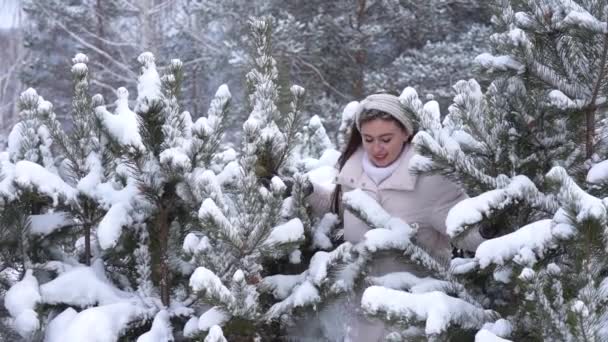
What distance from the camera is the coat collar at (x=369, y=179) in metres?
2.52

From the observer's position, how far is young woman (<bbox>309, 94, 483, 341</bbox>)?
2.49 m

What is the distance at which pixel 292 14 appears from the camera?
1501cm

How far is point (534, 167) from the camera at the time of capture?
78.7 inches

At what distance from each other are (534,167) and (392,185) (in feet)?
2.10

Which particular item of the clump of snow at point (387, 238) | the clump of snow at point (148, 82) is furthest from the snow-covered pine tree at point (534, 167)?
the clump of snow at point (148, 82)

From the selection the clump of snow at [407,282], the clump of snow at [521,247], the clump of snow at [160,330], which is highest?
the clump of snow at [521,247]

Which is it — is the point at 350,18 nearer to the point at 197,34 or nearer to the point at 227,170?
the point at 197,34

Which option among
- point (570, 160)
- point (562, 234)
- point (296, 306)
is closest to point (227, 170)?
point (296, 306)

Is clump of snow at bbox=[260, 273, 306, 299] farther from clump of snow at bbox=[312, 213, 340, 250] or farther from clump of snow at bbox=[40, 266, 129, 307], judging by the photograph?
clump of snow at bbox=[40, 266, 129, 307]

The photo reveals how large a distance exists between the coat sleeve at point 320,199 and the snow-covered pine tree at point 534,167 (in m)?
0.73

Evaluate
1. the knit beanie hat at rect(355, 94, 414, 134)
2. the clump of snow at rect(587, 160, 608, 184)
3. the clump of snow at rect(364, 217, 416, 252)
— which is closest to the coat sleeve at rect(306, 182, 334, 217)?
the knit beanie hat at rect(355, 94, 414, 134)

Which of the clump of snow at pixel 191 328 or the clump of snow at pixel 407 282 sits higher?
the clump of snow at pixel 407 282

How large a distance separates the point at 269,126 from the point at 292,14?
13172mm

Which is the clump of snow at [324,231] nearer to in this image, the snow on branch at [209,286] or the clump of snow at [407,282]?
the clump of snow at [407,282]
